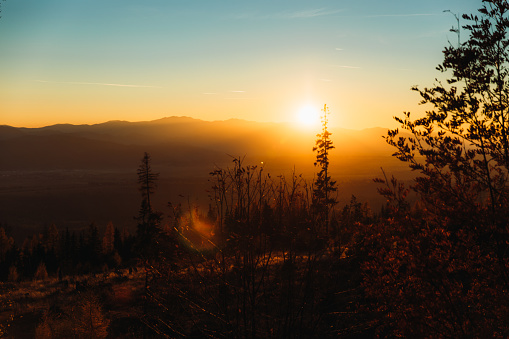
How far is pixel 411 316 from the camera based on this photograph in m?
6.30

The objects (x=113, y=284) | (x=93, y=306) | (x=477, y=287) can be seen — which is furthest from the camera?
(x=113, y=284)

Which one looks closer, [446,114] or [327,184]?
[446,114]

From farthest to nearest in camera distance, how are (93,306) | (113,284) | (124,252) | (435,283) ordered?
(124,252), (113,284), (93,306), (435,283)

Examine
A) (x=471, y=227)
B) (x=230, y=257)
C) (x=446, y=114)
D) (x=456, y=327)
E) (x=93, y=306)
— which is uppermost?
(x=446, y=114)

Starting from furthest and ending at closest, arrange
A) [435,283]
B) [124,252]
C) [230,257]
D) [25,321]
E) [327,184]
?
[124,252], [327,184], [25,321], [230,257], [435,283]

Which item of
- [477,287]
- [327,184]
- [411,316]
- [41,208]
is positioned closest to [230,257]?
[411,316]

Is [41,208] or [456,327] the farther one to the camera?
[41,208]

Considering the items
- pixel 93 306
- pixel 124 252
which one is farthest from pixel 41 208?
pixel 93 306

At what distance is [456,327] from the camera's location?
6.33 meters

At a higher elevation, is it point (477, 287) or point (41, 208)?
point (477, 287)

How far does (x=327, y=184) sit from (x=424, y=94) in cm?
3259

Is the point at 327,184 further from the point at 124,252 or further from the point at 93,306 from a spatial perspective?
the point at 124,252

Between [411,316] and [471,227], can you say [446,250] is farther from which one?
[411,316]

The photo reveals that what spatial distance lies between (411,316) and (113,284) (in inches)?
1161
